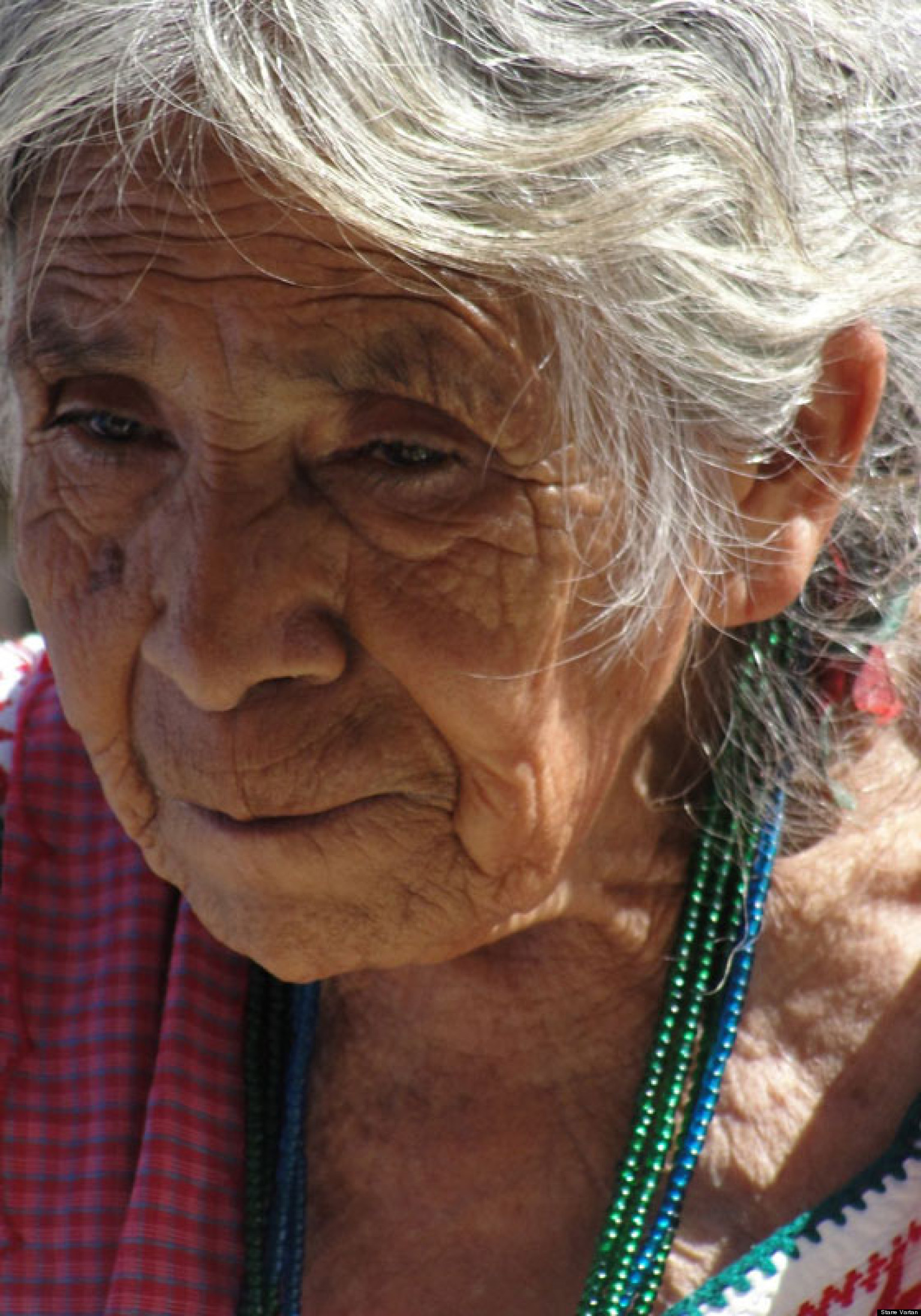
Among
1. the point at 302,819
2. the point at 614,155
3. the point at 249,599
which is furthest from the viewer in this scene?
the point at 302,819

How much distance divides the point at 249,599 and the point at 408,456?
7.9 inches

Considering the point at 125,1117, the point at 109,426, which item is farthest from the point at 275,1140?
the point at 109,426

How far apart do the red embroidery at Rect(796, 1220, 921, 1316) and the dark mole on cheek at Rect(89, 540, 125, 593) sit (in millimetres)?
1008

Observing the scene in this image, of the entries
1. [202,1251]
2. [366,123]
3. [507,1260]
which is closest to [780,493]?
[366,123]

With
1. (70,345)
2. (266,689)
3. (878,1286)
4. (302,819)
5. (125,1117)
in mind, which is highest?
(70,345)

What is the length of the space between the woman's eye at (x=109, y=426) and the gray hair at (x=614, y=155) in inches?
8.2

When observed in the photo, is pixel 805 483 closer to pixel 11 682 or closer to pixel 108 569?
pixel 108 569

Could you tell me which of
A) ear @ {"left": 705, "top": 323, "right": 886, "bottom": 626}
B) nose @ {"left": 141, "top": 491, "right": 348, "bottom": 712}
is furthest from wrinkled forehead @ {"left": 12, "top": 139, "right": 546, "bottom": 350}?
ear @ {"left": 705, "top": 323, "right": 886, "bottom": 626}

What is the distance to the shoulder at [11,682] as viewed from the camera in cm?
225

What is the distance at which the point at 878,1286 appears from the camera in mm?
1747

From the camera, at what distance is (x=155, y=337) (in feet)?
5.09

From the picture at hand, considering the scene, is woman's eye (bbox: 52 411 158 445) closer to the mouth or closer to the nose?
the nose

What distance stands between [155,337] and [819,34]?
664mm

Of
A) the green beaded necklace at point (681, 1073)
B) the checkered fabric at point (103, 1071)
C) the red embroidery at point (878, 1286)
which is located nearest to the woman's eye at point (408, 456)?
the green beaded necklace at point (681, 1073)
